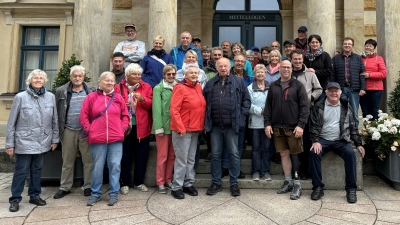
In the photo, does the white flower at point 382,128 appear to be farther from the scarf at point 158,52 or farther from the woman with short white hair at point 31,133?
the woman with short white hair at point 31,133

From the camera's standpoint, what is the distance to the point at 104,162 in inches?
170

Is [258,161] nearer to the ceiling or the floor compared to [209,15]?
nearer to the floor

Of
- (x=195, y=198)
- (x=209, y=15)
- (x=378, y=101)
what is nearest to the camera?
(x=195, y=198)

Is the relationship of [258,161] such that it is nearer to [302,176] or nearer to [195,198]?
[302,176]

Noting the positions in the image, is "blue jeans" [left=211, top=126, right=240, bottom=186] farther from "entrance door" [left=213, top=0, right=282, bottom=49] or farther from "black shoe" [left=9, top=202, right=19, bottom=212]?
"entrance door" [left=213, top=0, right=282, bottom=49]

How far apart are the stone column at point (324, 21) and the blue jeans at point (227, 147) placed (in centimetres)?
332

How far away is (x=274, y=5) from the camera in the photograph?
1050cm

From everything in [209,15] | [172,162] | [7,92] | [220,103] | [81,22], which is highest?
[209,15]

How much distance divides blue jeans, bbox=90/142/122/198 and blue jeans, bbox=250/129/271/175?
2.07 m

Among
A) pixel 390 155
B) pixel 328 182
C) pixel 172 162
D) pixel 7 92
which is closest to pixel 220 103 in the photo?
pixel 172 162

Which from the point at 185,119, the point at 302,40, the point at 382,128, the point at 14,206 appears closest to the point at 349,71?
the point at 302,40

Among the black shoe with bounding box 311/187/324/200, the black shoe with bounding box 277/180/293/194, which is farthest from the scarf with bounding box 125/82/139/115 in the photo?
the black shoe with bounding box 311/187/324/200

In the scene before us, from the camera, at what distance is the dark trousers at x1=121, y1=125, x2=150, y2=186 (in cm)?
475

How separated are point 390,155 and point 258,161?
211 centimetres
